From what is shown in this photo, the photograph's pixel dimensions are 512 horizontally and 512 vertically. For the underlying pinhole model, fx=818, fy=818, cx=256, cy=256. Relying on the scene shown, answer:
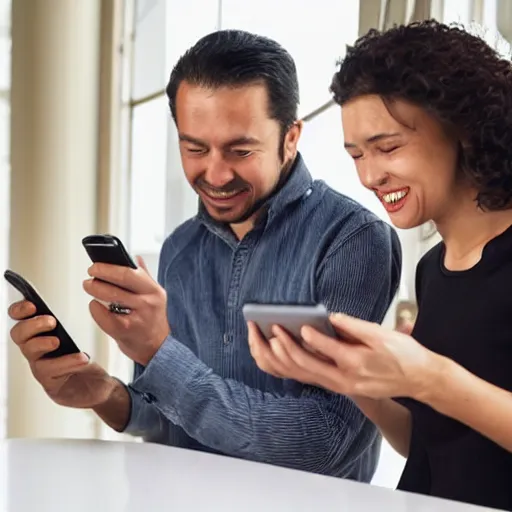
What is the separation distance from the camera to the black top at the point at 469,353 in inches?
31.5

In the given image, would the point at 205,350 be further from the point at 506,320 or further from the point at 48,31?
the point at 48,31

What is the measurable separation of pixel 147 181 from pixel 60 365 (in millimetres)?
287

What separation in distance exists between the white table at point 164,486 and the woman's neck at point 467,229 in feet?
0.83

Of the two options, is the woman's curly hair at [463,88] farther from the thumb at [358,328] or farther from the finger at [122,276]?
the finger at [122,276]

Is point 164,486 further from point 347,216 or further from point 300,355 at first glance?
point 347,216

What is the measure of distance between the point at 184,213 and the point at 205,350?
0.20 metres

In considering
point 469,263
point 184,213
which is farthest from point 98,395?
point 469,263

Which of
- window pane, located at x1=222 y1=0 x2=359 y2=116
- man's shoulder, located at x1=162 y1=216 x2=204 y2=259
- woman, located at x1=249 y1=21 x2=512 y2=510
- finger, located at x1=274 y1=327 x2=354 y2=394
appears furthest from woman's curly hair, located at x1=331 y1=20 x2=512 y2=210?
man's shoulder, located at x1=162 y1=216 x2=204 y2=259

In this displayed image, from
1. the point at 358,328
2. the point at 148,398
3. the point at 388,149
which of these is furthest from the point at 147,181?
the point at 358,328

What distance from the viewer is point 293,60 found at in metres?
1.04

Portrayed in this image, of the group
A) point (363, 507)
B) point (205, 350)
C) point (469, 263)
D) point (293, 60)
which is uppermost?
point (293, 60)

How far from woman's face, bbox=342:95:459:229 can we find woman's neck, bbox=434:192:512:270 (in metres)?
0.01

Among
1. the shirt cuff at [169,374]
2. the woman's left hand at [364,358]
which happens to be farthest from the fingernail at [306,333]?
the shirt cuff at [169,374]

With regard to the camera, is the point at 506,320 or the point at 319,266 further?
the point at 319,266
